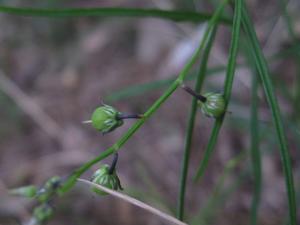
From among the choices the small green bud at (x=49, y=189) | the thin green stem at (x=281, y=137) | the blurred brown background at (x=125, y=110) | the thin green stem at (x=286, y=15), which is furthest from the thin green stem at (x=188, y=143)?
the blurred brown background at (x=125, y=110)

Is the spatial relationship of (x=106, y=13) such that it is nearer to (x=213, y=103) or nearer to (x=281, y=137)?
(x=213, y=103)

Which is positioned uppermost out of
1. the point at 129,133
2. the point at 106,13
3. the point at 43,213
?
the point at 106,13

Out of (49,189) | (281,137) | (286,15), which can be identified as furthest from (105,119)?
(286,15)

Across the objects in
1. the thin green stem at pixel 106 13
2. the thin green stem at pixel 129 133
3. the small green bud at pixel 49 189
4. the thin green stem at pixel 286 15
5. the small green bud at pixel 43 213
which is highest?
the thin green stem at pixel 286 15

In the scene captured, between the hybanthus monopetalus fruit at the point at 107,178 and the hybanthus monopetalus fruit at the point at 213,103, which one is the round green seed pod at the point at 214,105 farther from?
the hybanthus monopetalus fruit at the point at 107,178

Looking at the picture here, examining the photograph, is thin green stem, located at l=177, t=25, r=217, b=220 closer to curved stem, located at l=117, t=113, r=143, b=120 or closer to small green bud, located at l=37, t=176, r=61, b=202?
curved stem, located at l=117, t=113, r=143, b=120

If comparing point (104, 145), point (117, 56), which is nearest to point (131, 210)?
point (104, 145)
